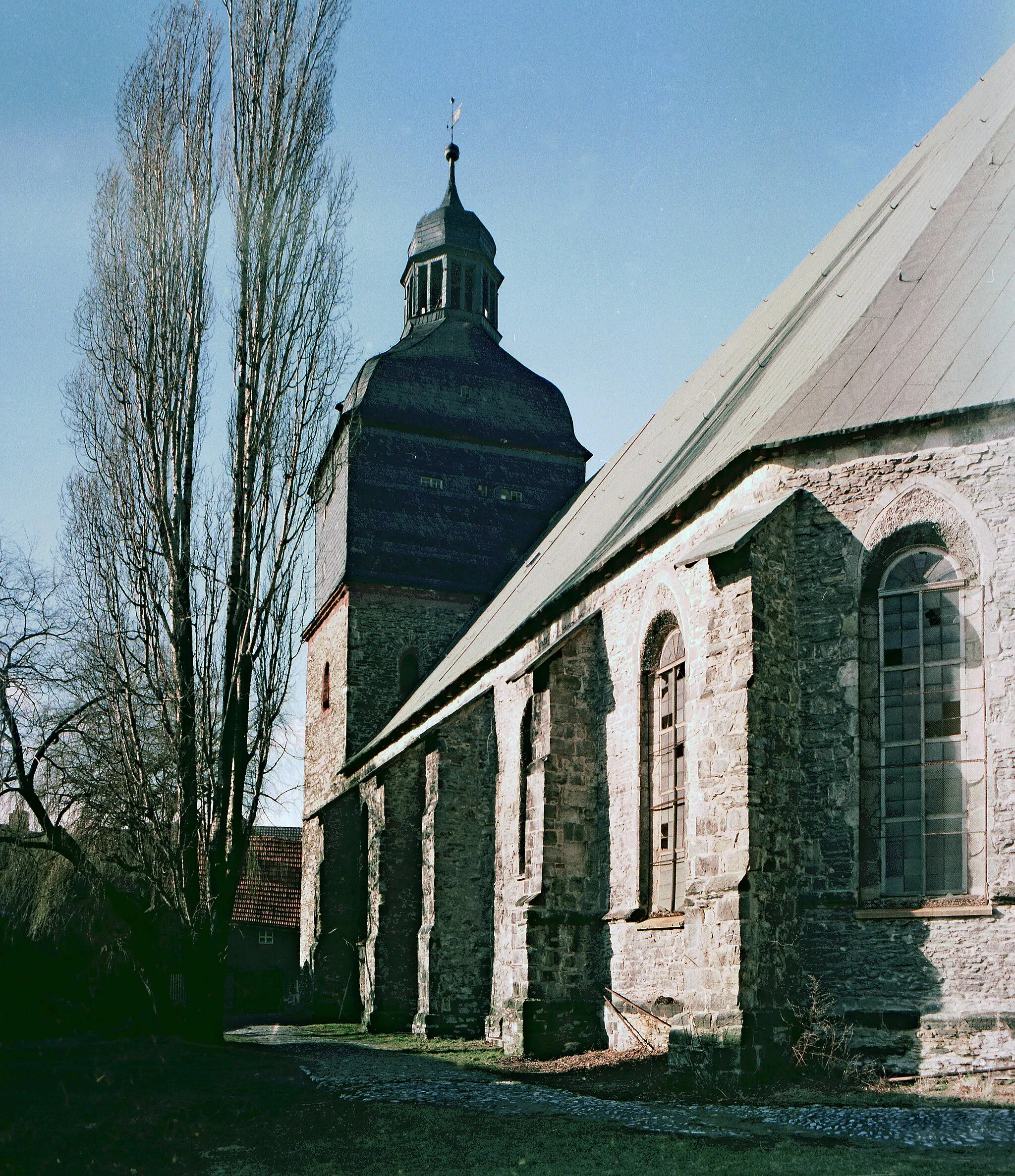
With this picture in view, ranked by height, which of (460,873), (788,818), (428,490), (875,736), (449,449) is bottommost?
(460,873)

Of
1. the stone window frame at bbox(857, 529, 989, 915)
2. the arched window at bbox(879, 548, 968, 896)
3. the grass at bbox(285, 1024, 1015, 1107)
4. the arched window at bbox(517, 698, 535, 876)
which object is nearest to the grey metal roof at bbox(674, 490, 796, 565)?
the stone window frame at bbox(857, 529, 989, 915)

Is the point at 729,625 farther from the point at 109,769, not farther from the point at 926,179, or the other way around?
the point at 109,769

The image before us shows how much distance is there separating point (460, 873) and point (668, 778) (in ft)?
19.8

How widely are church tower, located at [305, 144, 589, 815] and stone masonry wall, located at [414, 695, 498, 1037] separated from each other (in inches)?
277

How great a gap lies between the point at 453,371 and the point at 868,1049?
20.6m

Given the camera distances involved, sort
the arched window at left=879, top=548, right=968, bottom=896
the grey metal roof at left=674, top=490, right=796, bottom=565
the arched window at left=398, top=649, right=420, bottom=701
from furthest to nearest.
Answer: the arched window at left=398, top=649, right=420, bottom=701 → the grey metal roof at left=674, top=490, right=796, bottom=565 → the arched window at left=879, top=548, right=968, bottom=896

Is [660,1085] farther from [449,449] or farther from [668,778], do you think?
[449,449]

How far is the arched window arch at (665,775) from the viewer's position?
13578mm

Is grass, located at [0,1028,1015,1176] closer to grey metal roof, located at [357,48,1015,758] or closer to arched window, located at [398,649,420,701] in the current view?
grey metal roof, located at [357,48,1015,758]

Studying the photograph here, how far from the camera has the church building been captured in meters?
10.7

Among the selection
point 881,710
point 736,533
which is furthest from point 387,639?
point 881,710

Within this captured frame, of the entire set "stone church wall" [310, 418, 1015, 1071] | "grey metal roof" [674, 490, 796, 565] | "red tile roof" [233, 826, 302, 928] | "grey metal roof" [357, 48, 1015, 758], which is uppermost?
"grey metal roof" [357, 48, 1015, 758]

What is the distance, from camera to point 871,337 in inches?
506

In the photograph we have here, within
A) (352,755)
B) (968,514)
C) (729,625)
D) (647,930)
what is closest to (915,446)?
(968,514)
